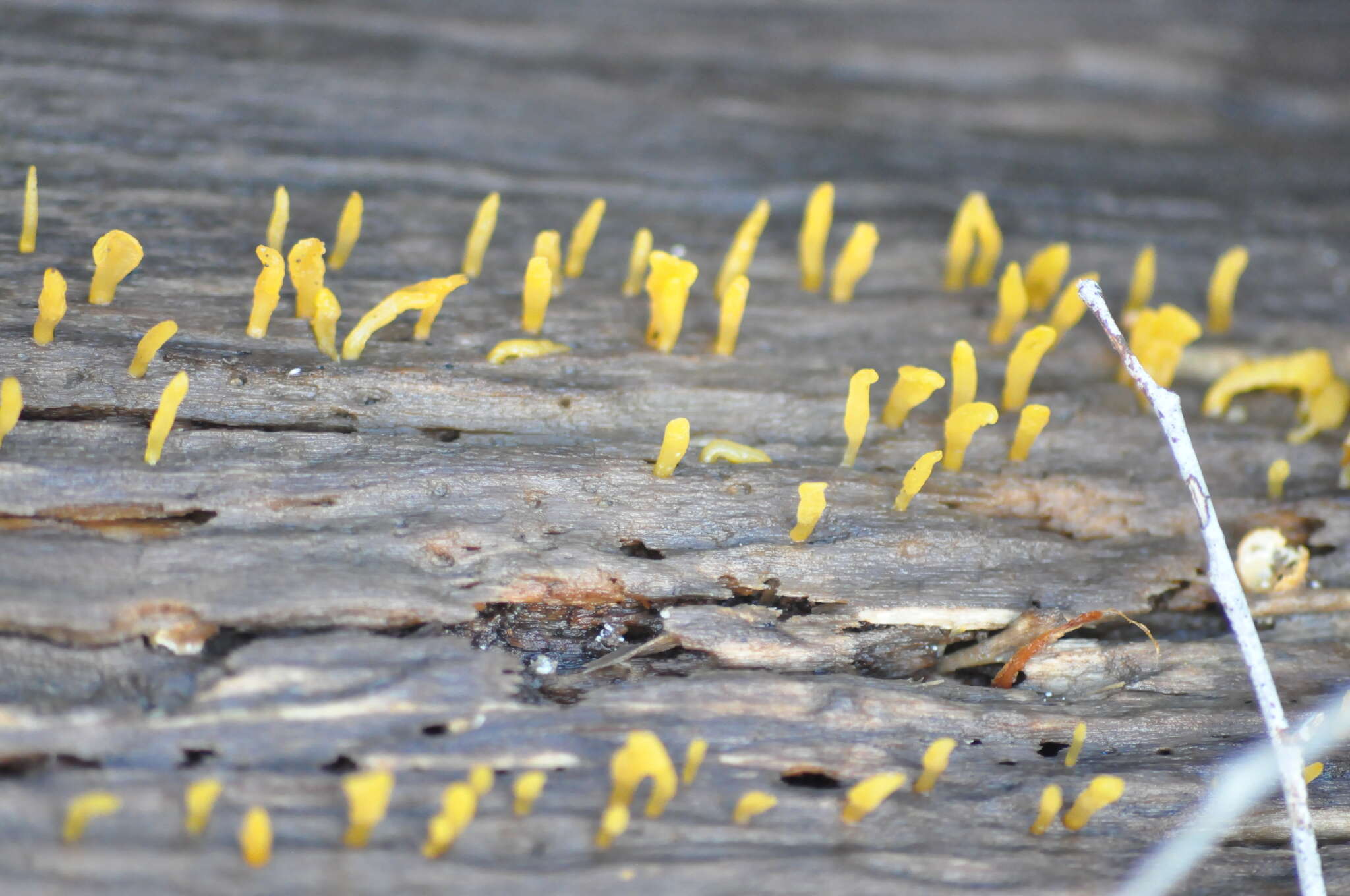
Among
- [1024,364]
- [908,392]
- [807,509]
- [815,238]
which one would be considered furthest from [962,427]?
[815,238]

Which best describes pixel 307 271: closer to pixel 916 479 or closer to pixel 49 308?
pixel 49 308

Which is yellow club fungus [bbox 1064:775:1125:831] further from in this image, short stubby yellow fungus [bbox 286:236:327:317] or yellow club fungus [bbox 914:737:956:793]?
short stubby yellow fungus [bbox 286:236:327:317]

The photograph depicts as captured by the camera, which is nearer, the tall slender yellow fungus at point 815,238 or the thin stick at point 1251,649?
the thin stick at point 1251,649

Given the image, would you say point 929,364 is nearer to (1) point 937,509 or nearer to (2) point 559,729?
(1) point 937,509

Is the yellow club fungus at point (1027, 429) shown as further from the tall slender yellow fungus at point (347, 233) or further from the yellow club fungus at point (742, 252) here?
the tall slender yellow fungus at point (347, 233)

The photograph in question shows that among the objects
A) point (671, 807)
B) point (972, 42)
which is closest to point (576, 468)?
point (671, 807)

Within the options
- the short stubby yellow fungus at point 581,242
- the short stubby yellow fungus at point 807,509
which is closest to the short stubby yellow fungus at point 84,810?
the short stubby yellow fungus at point 807,509
